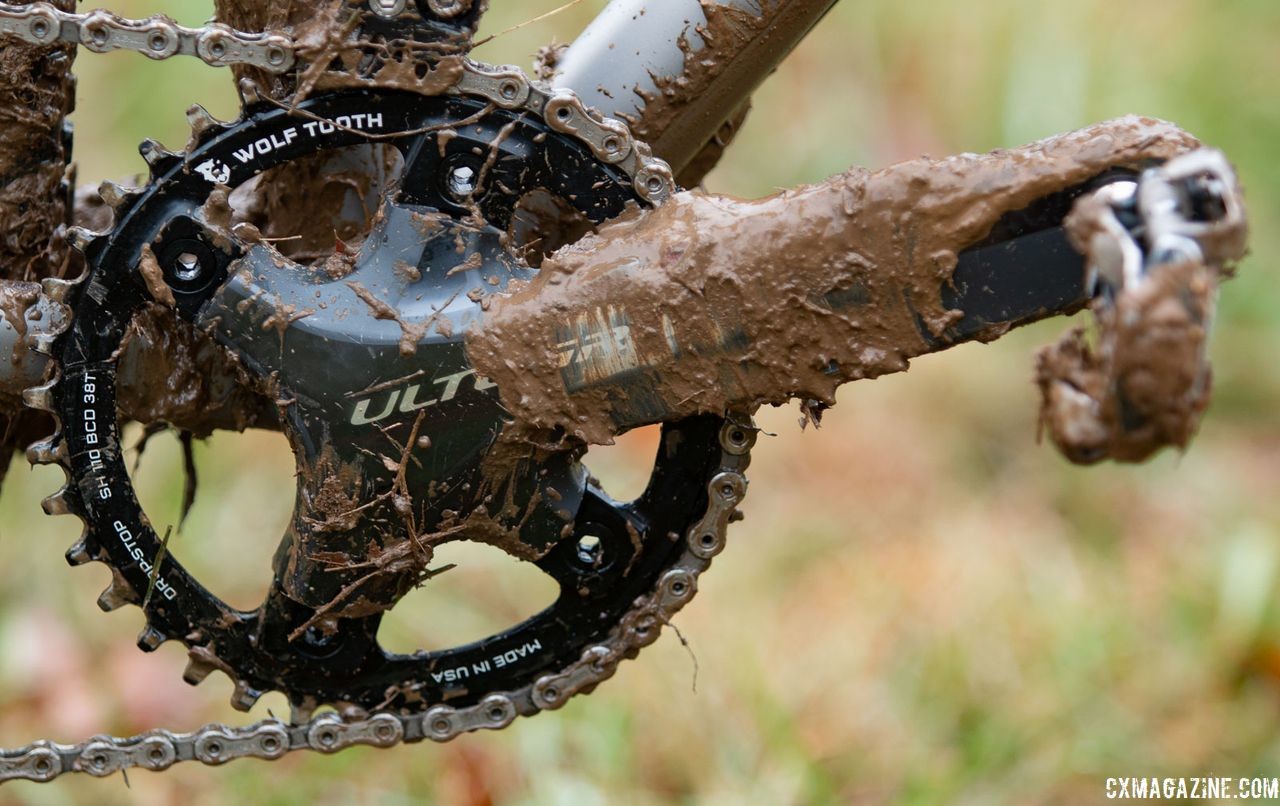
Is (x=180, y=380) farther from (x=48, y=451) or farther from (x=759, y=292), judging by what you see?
(x=759, y=292)

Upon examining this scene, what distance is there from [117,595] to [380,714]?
283 mm

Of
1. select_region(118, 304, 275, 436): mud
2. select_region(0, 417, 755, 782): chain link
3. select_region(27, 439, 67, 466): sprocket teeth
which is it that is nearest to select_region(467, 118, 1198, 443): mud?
select_region(0, 417, 755, 782): chain link

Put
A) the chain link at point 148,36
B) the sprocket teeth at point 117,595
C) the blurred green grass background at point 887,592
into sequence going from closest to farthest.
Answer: the chain link at point 148,36, the sprocket teeth at point 117,595, the blurred green grass background at point 887,592

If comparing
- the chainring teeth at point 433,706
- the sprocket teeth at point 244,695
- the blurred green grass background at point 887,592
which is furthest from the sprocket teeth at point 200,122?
the blurred green grass background at point 887,592

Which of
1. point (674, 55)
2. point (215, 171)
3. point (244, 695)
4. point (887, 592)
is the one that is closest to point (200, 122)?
point (215, 171)

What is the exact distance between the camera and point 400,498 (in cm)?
129

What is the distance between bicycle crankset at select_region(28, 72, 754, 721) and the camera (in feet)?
4.12

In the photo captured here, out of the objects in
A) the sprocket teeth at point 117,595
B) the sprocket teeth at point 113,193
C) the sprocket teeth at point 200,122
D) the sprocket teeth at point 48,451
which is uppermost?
the sprocket teeth at point 200,122

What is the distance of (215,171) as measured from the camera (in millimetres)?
1256

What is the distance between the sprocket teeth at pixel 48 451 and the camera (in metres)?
1.29

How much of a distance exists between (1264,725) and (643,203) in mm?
1756

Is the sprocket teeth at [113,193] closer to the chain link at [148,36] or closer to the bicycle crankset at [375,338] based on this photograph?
the bicycle crankset at [375,338]

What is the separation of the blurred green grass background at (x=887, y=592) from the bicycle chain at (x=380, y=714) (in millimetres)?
485

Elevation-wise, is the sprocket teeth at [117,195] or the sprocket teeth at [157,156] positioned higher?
the sprocket teeth at [157,156]
